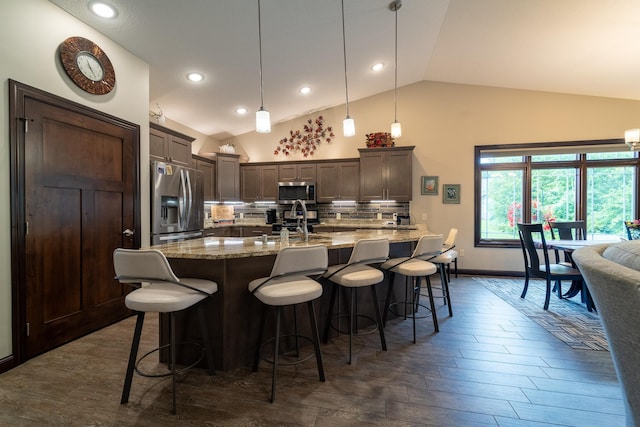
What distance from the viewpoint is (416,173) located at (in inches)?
205

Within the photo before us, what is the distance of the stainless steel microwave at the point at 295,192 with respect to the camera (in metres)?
5.39

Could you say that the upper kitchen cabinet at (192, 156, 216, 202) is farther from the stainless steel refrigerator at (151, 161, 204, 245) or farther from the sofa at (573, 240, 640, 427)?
the sofa at (573, 240, 640, 427)

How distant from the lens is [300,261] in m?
1.73

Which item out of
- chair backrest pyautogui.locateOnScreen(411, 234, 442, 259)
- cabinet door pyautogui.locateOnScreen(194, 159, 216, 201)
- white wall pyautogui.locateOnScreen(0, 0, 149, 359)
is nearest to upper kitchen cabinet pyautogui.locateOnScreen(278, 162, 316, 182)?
cabinet door pyautogui.locateOnScreen(194, 159, 216, 201)

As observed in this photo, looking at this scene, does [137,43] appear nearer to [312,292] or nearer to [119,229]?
[119,229]

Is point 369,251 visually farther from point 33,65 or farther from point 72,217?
point 33,65

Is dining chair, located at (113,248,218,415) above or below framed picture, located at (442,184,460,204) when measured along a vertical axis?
below

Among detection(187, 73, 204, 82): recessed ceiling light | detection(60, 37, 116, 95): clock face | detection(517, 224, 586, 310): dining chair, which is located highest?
detection(187, 73, 204, 82): recessed ceiling light

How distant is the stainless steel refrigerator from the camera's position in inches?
130

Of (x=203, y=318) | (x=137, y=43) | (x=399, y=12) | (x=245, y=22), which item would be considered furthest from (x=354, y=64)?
(x=203, y=318)

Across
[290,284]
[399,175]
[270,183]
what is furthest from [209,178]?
[290,284]

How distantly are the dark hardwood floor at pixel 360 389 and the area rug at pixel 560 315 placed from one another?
0.66 ft

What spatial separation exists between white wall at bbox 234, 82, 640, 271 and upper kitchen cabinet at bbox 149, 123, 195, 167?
2.88 meters

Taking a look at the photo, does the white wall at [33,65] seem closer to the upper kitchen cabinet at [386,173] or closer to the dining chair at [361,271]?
the dining chair at [361,271]
